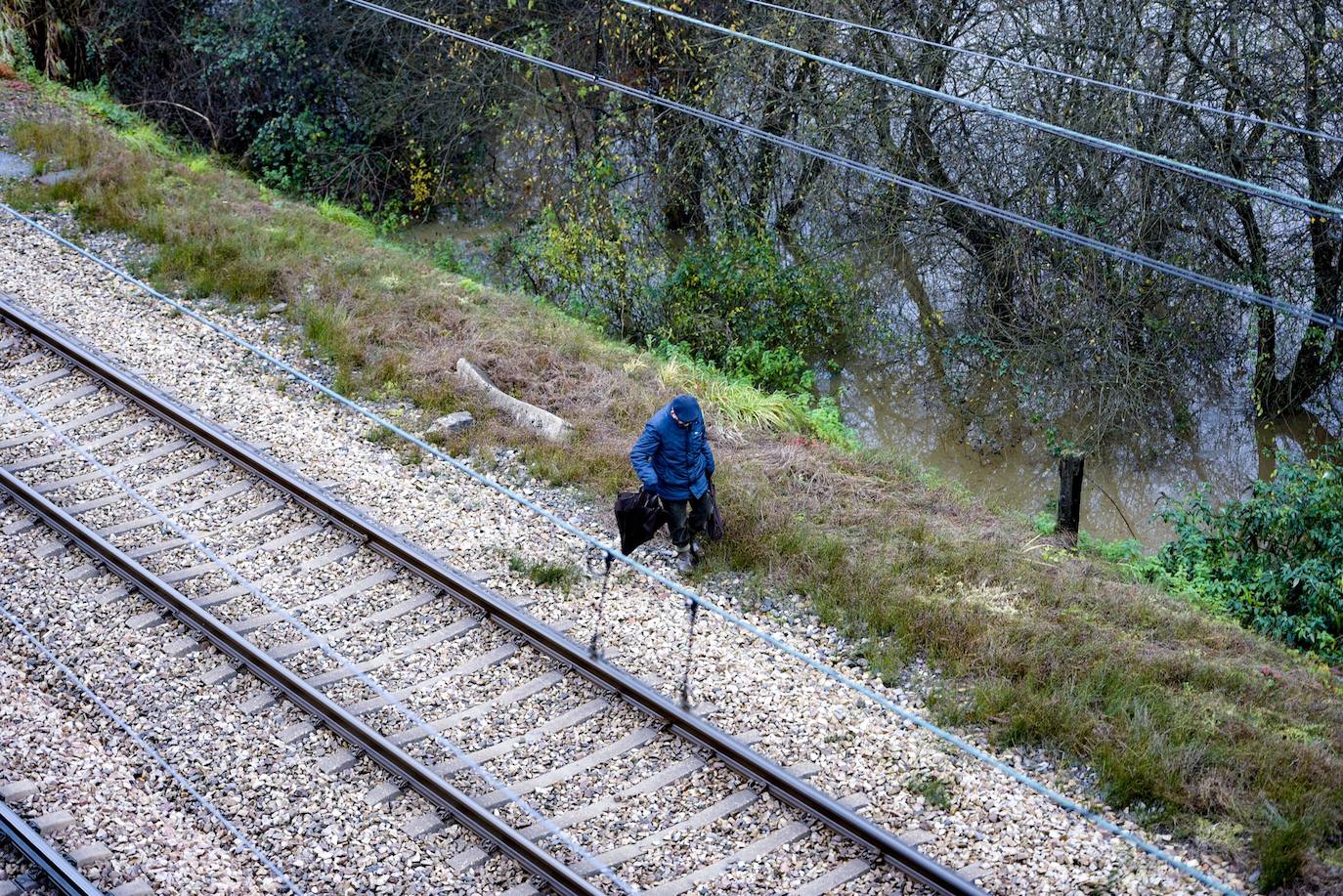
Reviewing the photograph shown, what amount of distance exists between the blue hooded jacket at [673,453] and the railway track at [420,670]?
149cm

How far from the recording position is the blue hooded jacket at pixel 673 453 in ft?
31.4

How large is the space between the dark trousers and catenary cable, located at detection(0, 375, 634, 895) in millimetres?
2624

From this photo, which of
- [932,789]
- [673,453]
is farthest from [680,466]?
[932,789]

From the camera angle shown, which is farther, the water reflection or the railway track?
the water reflection

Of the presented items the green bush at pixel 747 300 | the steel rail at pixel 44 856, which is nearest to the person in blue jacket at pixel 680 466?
the steel rail at pixel 44 856

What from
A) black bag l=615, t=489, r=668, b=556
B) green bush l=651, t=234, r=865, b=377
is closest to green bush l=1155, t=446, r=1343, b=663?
black bag l=615, t=489, r=668, b=556

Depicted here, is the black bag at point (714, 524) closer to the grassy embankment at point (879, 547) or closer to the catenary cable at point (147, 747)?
the grassy embankment at point (879, 547)

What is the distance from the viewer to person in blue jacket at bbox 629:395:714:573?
9609mm

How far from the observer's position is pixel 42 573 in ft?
31.7

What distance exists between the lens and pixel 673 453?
9.74 m

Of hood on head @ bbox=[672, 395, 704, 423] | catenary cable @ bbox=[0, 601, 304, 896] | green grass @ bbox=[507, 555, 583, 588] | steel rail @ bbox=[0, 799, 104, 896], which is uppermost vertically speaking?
hood on head @ bbox=[672, 395, 704, 423]

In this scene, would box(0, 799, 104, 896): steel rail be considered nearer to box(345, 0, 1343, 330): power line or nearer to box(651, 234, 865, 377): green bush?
box(345, 0, 1343, 330): power line

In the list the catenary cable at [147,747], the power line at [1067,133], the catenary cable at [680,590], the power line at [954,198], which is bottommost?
the catenary cable at [147,747]

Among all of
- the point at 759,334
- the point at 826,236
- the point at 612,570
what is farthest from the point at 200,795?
the point at 826,236
